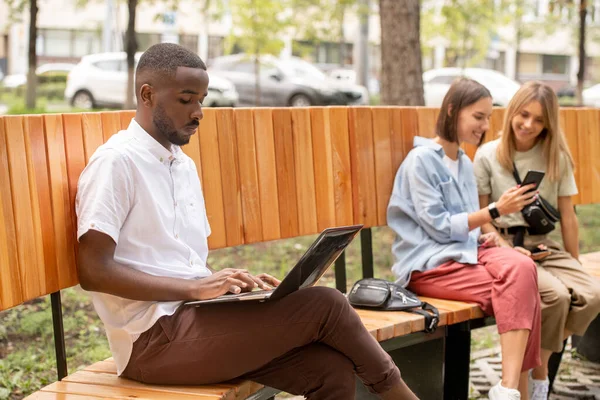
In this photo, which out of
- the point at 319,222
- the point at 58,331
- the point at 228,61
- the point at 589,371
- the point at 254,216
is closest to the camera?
the point at 58,331

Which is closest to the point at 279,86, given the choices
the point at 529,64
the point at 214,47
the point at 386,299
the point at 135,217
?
the point at 386,299

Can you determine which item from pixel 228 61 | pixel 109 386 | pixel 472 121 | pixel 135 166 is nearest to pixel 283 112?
pixel 472 121

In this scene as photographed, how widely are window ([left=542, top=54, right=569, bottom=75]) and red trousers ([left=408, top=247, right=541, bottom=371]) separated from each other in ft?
172

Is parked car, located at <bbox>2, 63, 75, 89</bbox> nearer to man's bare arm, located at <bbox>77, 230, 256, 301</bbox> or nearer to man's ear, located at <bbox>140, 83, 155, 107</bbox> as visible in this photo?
man's ear, located at <bbox>140, 83, 155, 107</bbox>

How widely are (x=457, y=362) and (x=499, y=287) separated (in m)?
0.43

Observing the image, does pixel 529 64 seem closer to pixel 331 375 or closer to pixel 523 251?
pixel 523 251

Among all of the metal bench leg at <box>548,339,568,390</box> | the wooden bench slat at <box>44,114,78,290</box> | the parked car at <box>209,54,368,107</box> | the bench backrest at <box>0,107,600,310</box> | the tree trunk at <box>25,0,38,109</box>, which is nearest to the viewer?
the bench backrest at <box>0,107,600,310</box>

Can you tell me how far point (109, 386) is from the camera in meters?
3.04

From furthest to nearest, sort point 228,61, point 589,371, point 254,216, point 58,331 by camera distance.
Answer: point 228,61, point 589,371, point 254,216, point 58,331

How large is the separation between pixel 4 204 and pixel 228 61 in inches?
840

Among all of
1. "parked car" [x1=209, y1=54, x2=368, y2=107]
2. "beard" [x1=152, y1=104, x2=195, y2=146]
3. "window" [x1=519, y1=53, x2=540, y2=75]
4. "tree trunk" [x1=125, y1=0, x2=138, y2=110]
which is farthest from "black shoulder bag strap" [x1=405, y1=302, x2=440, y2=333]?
"window" [x1=519, y1=53, x2=540, y2=75]

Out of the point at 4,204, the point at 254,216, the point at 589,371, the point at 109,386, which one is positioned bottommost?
the point at 589,371

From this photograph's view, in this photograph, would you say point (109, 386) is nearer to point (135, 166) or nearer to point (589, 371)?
point (135, 166)

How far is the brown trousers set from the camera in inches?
116
